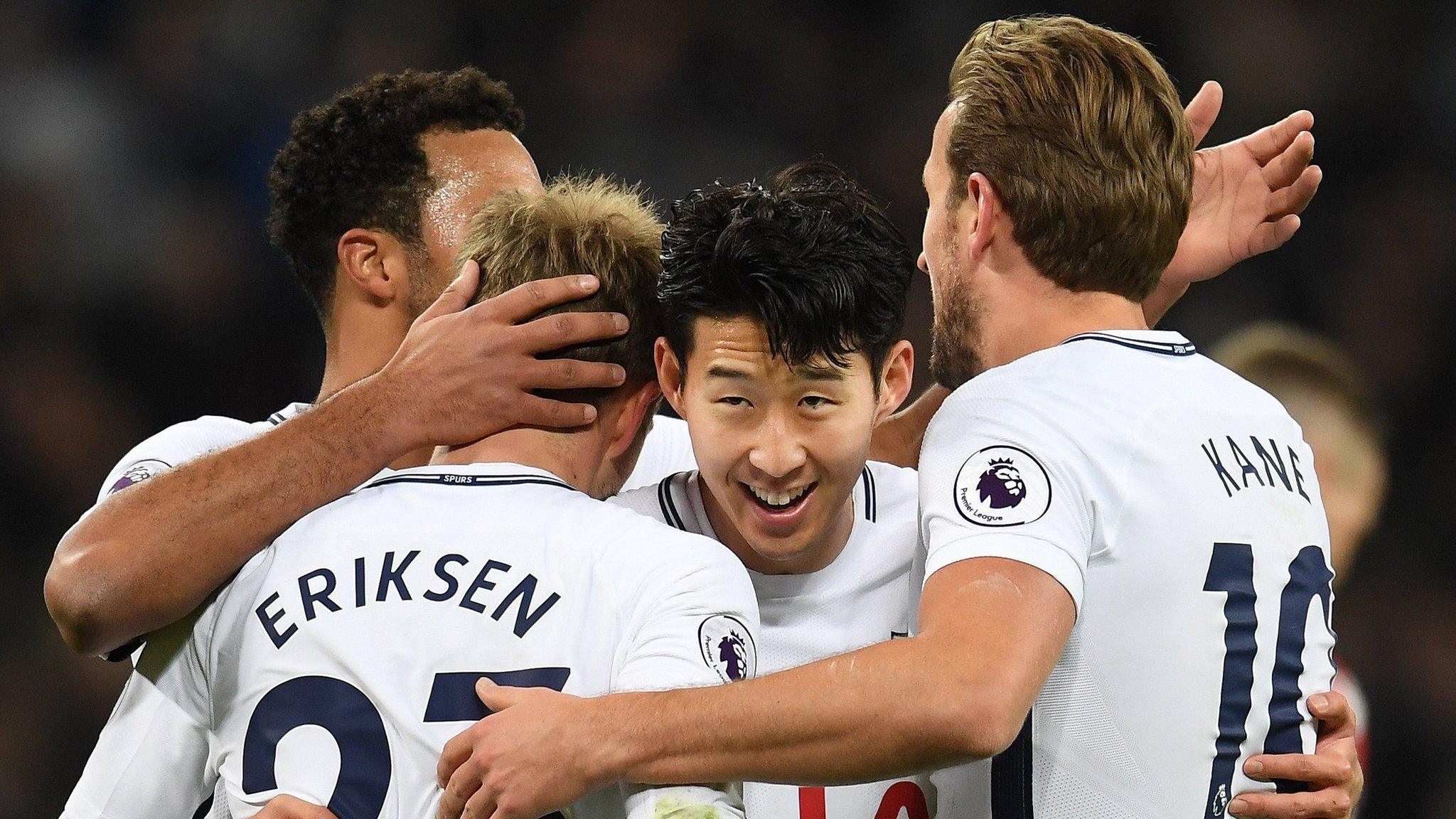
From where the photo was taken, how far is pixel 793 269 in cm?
239

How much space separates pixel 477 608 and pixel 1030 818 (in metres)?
0.94

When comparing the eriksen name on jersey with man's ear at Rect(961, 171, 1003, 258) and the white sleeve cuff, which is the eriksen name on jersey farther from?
→ man's ear at Rect(961, 171, 1003, 258)

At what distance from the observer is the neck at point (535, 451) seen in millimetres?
2326

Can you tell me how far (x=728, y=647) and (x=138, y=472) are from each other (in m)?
1.45

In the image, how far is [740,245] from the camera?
241cm

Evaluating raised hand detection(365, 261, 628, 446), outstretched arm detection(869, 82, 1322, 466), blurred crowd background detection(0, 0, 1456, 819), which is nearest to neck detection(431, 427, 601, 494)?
raised hand detection(365, 261, 628, 446)

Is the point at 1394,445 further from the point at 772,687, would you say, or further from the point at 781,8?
the point at 772,687

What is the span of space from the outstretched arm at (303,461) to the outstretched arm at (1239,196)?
146 cm

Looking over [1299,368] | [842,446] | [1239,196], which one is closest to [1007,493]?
[842,446]

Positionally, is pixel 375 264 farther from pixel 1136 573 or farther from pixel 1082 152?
pixel 1136 573

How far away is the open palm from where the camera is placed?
3.10 metres

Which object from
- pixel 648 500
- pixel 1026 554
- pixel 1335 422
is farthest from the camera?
pixel 1335 422

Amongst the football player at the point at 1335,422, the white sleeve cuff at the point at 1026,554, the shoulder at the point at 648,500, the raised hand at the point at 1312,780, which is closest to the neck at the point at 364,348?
the shoulder at the point at 648,500

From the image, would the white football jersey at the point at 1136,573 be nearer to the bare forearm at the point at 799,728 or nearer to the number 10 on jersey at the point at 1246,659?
the number 10 on jersey at the point at 1246,659
